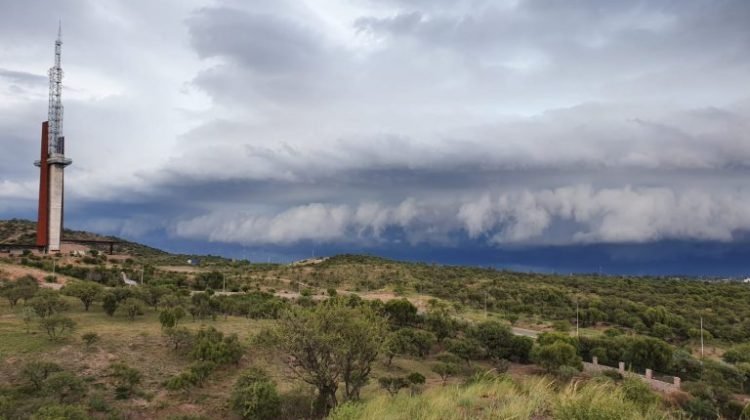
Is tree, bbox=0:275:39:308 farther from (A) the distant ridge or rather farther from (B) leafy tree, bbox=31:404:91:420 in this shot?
(A) the distant ridge

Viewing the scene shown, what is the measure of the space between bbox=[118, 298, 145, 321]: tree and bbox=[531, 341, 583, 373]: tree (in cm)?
3612

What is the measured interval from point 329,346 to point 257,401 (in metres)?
5.36

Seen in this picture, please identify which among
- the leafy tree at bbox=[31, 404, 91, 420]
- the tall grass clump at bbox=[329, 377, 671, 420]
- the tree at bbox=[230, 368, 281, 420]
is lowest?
the tree at bbox=[230, 368, 281, 420]

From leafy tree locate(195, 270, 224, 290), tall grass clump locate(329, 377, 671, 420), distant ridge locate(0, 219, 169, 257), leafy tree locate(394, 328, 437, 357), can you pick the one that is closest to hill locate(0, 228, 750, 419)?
tall grass clump locate(329, 377, 671, 420)

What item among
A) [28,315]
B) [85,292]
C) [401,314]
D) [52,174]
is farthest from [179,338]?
[52,174]

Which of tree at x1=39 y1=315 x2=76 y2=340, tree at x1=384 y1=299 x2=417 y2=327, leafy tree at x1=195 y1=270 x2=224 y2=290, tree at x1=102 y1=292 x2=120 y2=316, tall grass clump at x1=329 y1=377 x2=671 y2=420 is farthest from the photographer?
leafy tree at x1=195 y1=270 x2=224 y2=290

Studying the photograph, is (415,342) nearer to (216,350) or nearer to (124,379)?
(216,350)

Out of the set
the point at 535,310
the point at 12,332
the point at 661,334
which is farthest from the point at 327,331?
the point at 535,310

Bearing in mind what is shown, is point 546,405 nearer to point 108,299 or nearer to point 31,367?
point 31,367

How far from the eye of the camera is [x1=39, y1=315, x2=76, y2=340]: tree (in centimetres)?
3576

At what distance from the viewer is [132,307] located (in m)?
44.8

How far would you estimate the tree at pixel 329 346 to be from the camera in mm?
26391

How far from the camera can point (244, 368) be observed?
1435 inches

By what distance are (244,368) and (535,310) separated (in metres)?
48.3
